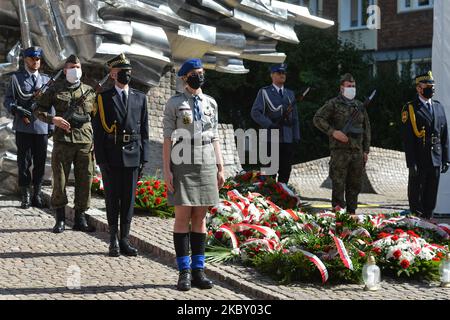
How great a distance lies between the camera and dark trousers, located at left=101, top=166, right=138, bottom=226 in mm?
9173

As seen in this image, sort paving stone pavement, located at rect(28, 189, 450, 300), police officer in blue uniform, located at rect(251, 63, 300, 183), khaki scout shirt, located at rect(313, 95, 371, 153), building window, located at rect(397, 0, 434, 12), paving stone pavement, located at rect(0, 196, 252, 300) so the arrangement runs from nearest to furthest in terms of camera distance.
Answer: paving stone pavement, located at rect(28, 189, 450, 300), paving stone pavement, located at rect(0, 196, 252, 300), khaki scout shirt, located at rect(313, 95, 371, 153), police officer in blue uniform, located at rect(251, 63, 300, 183), building window, located at rect(397, 0, 434, 12)

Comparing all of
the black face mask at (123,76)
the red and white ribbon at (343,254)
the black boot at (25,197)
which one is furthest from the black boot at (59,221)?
the red and white ribbon at (343,254)

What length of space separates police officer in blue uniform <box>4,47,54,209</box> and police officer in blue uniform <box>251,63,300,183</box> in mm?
2866

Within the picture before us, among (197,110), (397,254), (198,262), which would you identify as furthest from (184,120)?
(397,254)

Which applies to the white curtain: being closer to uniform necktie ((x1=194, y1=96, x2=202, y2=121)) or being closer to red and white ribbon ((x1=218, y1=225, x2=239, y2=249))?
red and white ribbon ((x1=218, y1=225, x2=239, y2=249))

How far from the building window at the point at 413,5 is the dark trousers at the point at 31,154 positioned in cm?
2056

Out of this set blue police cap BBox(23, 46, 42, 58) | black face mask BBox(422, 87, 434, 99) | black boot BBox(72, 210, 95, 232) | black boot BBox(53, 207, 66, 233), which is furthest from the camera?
blue police cap BBox(23, 46, 42, 58)

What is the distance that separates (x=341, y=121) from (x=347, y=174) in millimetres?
697

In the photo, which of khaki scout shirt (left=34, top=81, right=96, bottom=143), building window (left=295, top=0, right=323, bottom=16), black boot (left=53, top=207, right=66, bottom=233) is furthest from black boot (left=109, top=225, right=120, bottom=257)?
building window (left=295, top=0, right=323, bottom=16)

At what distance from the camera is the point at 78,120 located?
34.1 ft

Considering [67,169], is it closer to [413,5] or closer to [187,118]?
[187,118]

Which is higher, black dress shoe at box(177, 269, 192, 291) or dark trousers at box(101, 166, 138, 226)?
dark trousers at box(101, 166, 138, 226)
